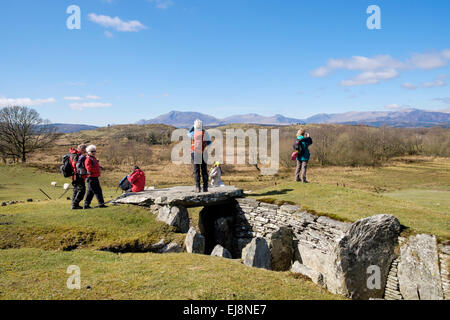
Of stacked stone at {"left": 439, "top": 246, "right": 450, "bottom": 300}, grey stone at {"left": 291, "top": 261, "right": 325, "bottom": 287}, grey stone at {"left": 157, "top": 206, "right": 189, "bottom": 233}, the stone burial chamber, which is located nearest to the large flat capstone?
the stone burial chamber

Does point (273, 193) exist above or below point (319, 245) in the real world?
above

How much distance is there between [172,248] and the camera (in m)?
11.1

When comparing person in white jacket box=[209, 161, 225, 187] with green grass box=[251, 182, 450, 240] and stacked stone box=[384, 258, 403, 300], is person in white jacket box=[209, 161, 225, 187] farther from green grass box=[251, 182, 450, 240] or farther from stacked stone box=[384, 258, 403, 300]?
stacked stone box=[384, 258, 403, 300]

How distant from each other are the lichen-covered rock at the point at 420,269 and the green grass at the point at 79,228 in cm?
757

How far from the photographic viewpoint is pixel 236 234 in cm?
1457

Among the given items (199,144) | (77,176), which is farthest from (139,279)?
(77,176)

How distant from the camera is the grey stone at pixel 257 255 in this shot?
974 cm

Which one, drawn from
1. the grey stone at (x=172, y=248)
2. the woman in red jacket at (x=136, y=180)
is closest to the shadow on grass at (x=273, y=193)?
the grey stone at (x=172, y=248)

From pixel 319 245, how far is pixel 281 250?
1.48m

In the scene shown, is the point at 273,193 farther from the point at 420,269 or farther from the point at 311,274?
the point at 420,269

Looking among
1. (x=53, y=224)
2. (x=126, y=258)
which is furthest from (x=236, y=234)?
(x=53, y=224)
